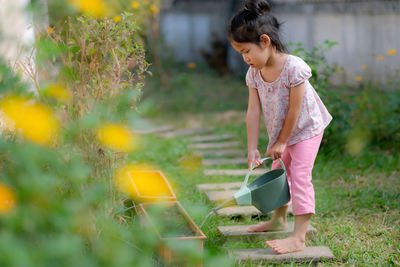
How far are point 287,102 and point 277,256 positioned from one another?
801 millimetres

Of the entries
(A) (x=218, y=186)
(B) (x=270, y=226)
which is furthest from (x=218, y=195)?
(B) (x=270, y=226)

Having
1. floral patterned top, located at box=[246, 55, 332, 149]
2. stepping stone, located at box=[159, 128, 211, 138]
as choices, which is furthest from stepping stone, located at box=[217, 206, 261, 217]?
stepping stone, located at box=[159, 128, 211, 138]

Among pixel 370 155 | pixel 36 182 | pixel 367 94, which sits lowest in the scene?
pixel 370 155

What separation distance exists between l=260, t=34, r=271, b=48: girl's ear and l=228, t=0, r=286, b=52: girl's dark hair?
0.05 ft

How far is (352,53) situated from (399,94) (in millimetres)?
1871

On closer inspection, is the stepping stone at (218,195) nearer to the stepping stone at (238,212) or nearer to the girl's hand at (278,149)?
the stepping stone at (238,212)

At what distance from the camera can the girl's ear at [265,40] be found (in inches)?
95.5

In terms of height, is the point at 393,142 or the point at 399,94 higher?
the point at 399,94

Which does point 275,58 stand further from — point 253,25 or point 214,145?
point 214,145

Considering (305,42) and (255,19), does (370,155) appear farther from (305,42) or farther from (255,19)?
(305,42)

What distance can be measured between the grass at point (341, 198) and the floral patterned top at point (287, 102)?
2.05ft

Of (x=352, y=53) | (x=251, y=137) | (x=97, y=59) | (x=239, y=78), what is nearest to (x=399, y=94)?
(x=352, y=53)

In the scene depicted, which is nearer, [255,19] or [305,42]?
[255,19]

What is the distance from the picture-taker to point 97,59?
253cm
